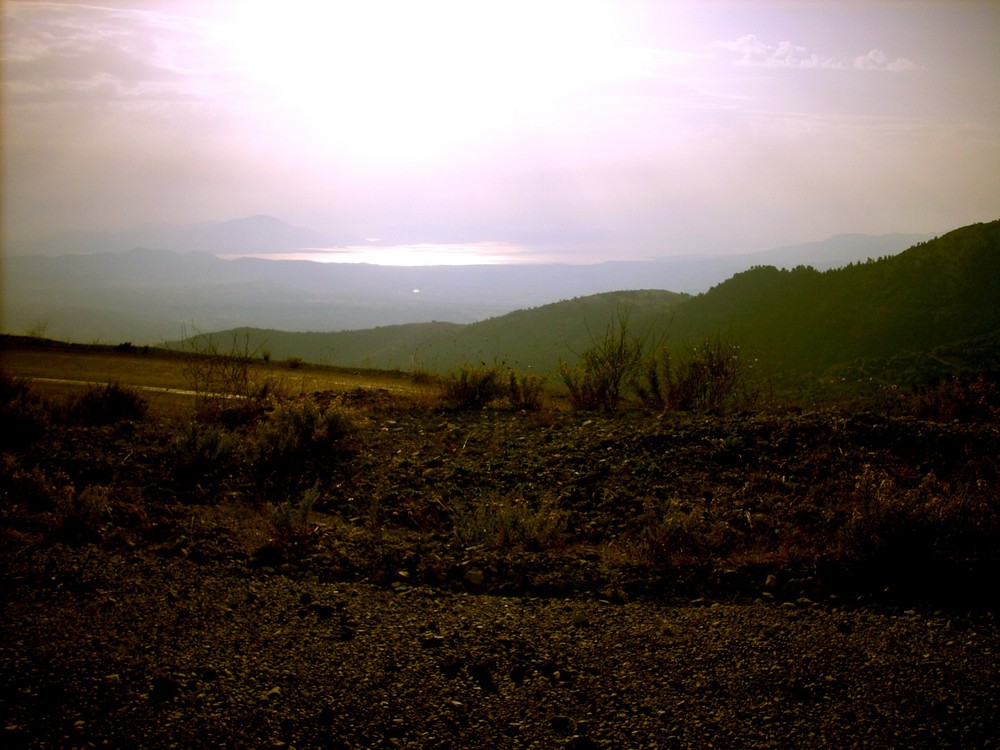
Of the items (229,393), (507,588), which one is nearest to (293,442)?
(229,393)

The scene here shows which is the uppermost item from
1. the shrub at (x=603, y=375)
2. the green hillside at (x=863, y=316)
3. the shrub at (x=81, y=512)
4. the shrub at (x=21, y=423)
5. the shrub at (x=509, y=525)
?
the green hillside at (x=863, y=316)

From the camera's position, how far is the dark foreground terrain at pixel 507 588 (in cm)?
249

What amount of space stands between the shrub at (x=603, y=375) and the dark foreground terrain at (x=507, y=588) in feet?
8.77

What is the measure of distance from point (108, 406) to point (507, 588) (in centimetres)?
648

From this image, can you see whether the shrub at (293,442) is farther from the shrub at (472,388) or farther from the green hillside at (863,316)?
the green hillside at (863,316)

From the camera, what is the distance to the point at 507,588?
382cm

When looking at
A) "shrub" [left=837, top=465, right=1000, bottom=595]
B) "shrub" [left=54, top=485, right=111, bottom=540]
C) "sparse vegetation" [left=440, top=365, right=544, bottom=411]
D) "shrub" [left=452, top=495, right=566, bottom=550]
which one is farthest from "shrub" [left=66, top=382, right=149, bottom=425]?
"shrub" [left=837, top=465, right=1000, bottom=595]

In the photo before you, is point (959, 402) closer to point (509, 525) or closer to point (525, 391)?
point (525, 391)

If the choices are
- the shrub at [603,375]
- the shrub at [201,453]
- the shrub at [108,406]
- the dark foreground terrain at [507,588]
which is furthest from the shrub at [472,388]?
the shrub at [108,406]

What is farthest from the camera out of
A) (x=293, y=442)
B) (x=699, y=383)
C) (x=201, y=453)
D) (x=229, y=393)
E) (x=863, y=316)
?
(x=863, y=316)

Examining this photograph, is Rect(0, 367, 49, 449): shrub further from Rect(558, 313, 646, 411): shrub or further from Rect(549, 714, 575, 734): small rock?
Rect(558, 313, 646, 411): shrub

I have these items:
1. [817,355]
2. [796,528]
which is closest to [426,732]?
[796,528]

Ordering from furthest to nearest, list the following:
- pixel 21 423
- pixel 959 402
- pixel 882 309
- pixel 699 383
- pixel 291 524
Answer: pixel 882 309 < pixel 699 383 < pixel 959 402 < pixel 21 423 < pixel 291 524

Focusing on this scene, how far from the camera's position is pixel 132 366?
528 inches
